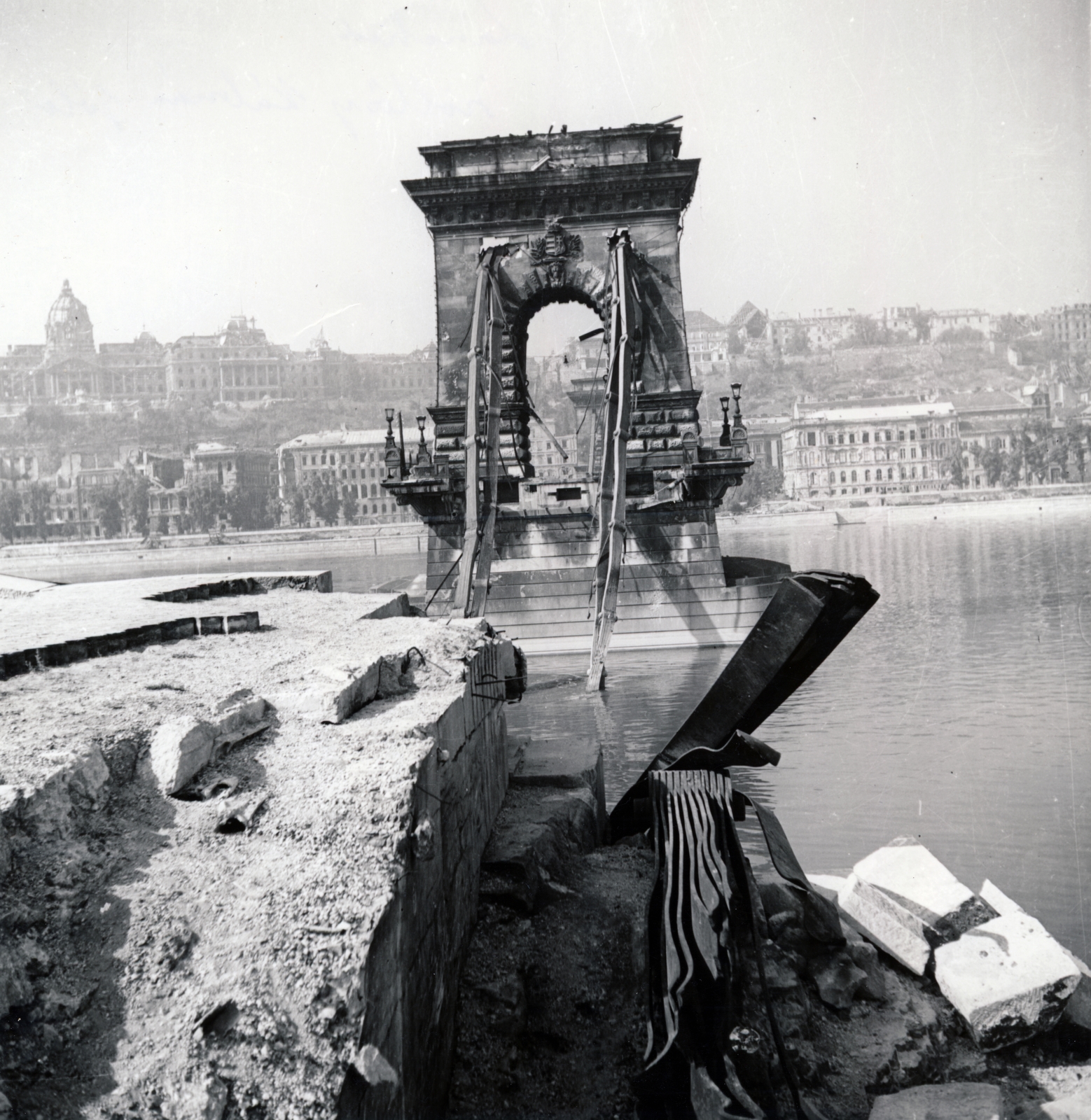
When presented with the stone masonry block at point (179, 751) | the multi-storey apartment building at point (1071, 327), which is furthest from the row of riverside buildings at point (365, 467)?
the stone masonry block at point (179, 751)

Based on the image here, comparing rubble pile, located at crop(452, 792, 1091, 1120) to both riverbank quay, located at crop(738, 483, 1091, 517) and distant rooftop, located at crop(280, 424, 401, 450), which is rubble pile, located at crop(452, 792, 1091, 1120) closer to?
riverbank quay, located at crop(738, 483, 1091, 517)

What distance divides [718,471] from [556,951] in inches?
642

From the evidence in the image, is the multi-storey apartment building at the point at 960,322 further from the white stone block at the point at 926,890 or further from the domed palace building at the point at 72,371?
the white stone block at the point at 926,890

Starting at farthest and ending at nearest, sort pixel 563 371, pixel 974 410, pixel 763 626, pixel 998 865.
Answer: pixel 563 371 < pixel 974 410 < pixel 998 865 < pixel 763 626

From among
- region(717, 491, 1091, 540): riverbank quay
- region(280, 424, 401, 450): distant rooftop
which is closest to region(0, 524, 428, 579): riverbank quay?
region(280, 424, 401, 450): distant rooftop

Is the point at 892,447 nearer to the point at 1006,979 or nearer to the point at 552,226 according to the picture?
the point at 552,226

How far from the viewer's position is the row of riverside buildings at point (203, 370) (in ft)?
409

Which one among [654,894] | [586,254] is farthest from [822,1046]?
[586,254]

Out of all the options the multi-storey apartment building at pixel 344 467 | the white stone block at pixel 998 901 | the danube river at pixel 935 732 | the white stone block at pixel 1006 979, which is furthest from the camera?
the multi-storey apartment building at pixel 344 467

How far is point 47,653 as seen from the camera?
15.7 ft

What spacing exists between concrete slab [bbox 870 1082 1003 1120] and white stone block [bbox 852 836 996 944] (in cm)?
143

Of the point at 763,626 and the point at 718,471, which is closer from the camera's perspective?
the point at 763,626

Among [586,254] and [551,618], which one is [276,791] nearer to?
[551,618]

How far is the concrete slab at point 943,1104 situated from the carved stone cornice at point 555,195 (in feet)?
67.0
